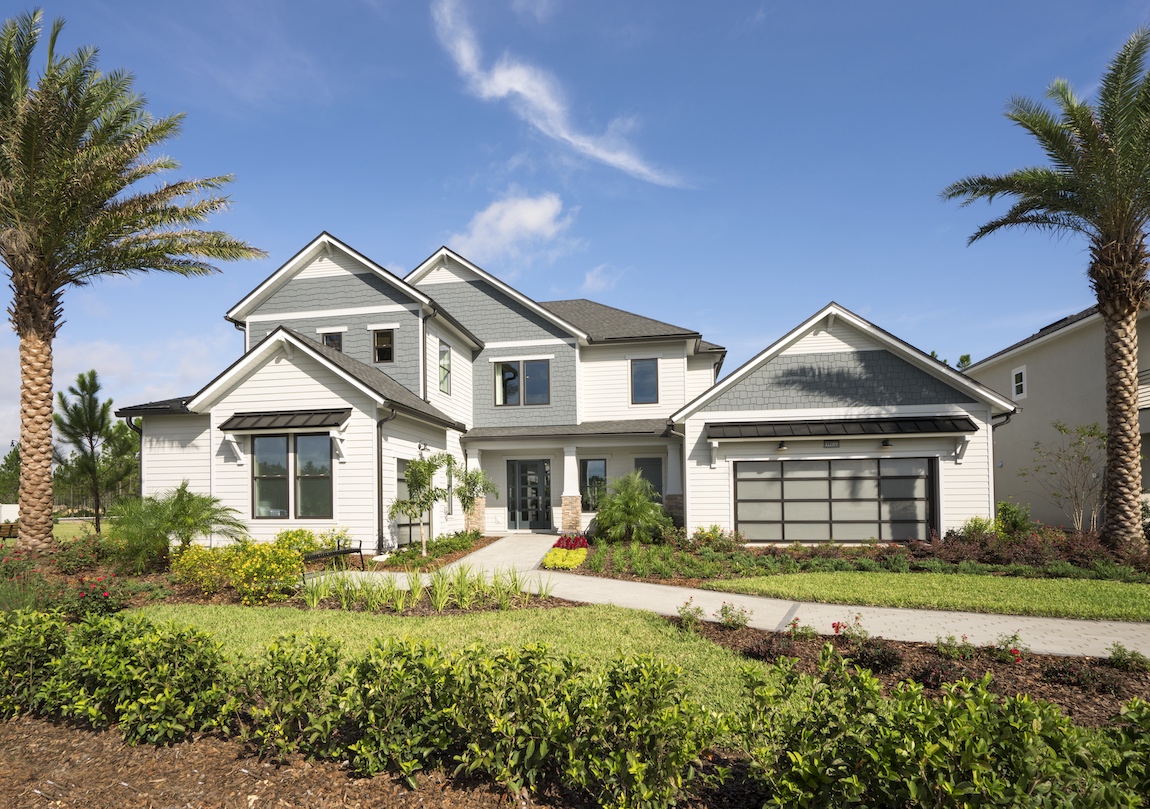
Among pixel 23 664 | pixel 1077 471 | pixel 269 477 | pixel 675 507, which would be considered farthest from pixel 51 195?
pixel 1077 471

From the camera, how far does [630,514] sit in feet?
58.9

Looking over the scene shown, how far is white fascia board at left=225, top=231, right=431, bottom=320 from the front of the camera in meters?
18.6

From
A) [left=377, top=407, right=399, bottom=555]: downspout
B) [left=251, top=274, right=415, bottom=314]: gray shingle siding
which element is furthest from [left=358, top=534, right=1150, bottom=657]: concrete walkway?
[left=251, top=274, right=415, bottom=314]: gray shingle siding

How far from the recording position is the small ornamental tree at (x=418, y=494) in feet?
51.6

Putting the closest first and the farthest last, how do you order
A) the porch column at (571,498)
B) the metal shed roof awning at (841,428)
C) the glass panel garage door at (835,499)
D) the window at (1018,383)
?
the metal shed roof awning at (841,428) < the glass panel garage door at (835,499) < the porch column at (571,498) < the window at (1018,383)

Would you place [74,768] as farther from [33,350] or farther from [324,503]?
[33,350]

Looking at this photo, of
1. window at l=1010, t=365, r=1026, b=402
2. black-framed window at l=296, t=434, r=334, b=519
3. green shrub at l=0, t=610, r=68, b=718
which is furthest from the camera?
window at l=1010, t=365, r=1026, b=402

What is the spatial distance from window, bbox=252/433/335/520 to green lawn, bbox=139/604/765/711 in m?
5.22

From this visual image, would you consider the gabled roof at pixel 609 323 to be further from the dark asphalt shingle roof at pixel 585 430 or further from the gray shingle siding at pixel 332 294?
the gray shingle siding at pixel 332 294

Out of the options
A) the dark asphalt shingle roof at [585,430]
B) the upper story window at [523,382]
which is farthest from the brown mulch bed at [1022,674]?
the upper story window at [523,382]

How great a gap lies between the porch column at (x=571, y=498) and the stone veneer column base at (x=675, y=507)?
2.69 meters

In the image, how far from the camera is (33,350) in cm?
1459

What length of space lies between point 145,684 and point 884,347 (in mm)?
17450

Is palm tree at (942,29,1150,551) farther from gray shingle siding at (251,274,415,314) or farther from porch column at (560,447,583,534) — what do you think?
gray shingle siding at (251,274,415,314)
